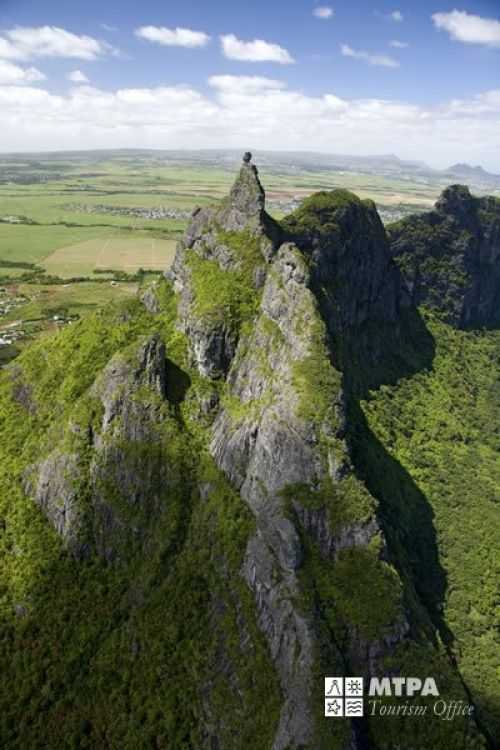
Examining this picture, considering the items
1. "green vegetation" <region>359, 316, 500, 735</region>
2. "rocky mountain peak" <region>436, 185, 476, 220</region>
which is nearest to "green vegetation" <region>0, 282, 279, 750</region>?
"green vegetation" <region>359, 316, 500, 735</region>

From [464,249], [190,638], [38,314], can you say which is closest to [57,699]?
[190,638]

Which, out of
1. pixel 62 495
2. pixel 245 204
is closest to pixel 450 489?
pixel 245 204

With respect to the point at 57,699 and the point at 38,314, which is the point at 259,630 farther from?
the point at 38,314

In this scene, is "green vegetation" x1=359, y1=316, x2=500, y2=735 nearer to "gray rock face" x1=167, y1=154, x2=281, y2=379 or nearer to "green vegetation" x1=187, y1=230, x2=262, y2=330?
"gray rock face" x1=167, y1=154, x2=281, y2=379

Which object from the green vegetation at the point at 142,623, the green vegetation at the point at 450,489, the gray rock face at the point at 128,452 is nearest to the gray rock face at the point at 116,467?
the gray rock face at the point at 128,452

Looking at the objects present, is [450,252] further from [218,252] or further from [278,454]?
[278,454]

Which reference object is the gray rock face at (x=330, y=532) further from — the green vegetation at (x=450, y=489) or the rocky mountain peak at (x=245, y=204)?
the rocky mountain peak at (x=245, y=204)
